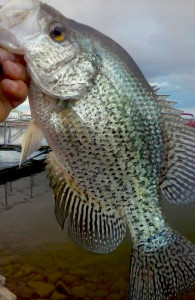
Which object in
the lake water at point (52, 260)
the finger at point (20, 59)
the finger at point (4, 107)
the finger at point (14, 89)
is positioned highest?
the finger at point (20, 59)

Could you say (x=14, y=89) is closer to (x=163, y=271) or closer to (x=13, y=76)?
(x=13, y=76)

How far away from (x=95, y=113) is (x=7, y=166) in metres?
9.50

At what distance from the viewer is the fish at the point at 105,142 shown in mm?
2066

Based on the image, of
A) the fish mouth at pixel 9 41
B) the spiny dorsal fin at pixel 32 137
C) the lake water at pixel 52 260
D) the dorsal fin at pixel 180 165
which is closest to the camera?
the fish mouth at pixel 9 41

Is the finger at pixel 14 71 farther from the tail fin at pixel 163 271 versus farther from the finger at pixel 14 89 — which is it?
the tail fin at pixel 163 271

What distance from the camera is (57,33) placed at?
6.89 ft

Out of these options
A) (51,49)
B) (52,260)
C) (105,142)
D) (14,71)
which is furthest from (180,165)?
(52,260)

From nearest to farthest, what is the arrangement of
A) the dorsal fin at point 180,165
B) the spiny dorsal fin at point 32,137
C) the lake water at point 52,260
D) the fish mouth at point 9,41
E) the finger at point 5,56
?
the fish mouth at point 9,41 < the finger at point 5,56 < the spiny dorsal fin at point 32,137 < the dorsal fin at point 180,165 < the lake water at point 52,260

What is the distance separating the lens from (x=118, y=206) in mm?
2283

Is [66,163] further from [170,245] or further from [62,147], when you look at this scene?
[170,245]

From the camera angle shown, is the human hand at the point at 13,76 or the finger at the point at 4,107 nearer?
the human hand at the point at 13,76

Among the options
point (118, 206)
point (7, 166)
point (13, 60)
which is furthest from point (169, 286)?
point (7, 166)

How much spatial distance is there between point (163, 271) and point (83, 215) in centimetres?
69

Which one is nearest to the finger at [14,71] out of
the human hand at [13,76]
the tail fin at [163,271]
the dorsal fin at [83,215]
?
Result: the human hand at [13,76]
